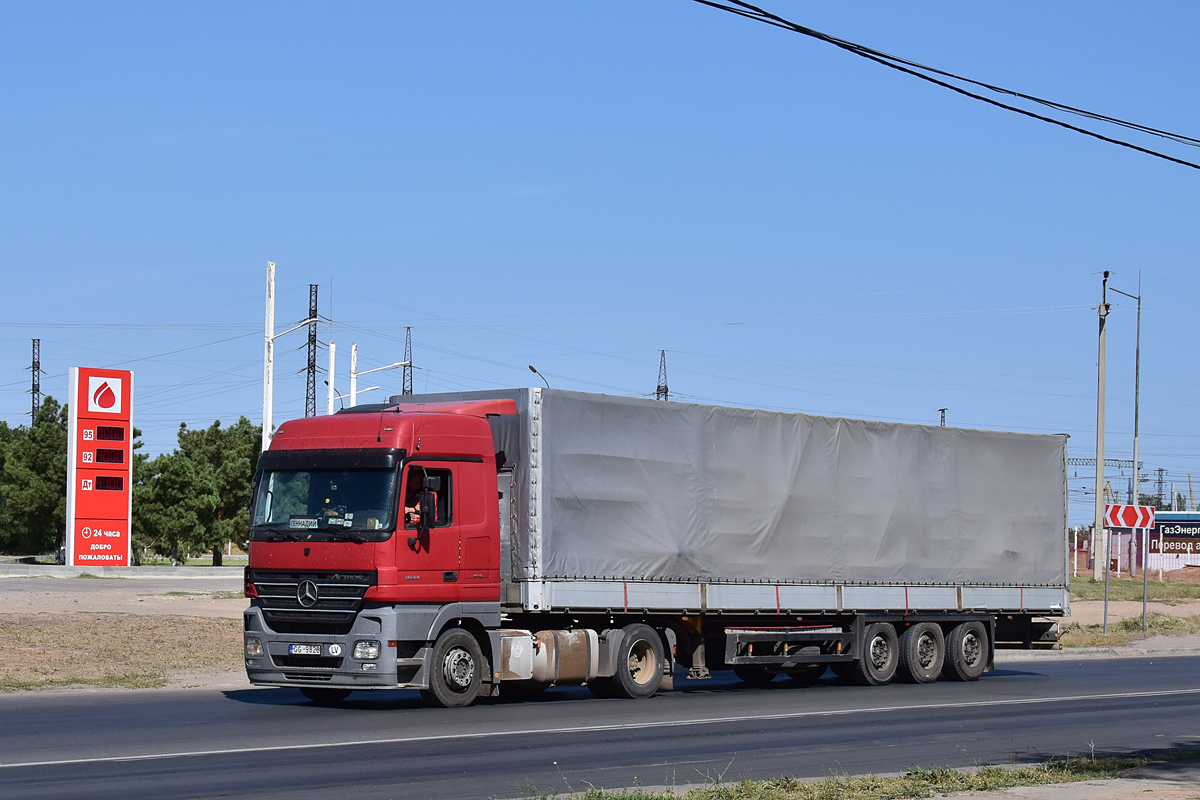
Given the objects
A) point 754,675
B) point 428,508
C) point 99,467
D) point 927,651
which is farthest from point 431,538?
point 99,467

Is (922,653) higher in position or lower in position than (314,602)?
lower

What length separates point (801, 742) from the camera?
14.4m

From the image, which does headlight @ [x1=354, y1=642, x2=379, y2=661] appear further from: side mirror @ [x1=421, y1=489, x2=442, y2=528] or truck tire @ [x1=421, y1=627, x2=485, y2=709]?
side mirror @ [x1=421, y1=489, x2=442, y2=528]

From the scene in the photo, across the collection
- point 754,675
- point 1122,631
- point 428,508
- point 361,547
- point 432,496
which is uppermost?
point 432,496

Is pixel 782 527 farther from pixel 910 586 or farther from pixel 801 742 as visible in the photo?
pixel 801 742

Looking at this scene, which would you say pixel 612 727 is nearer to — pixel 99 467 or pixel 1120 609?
pixel 1120 609

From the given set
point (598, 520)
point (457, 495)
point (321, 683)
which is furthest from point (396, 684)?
point (598, 520)

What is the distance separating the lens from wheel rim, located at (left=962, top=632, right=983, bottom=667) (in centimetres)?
2339

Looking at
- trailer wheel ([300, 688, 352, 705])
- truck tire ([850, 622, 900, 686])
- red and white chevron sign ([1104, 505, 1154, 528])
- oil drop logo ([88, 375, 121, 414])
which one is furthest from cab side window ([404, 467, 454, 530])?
oil drop logo ([88, 375, 121, 414])

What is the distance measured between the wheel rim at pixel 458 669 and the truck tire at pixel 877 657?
6.92 metres

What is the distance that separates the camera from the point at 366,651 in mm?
16422

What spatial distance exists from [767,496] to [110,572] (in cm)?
4318

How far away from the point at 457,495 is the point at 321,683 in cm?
260

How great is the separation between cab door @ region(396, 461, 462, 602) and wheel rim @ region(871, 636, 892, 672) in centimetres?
786
